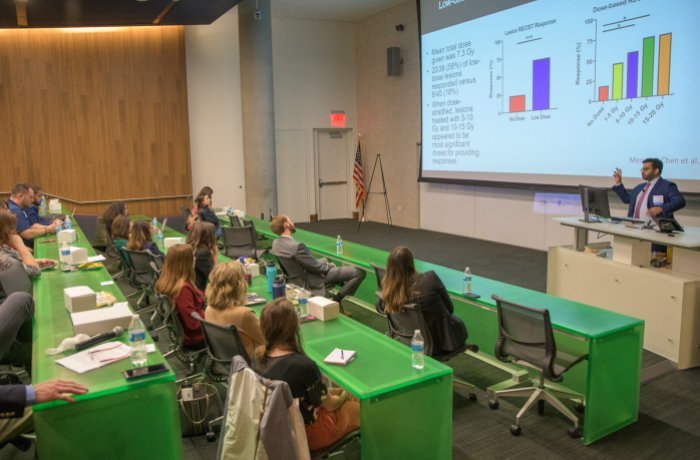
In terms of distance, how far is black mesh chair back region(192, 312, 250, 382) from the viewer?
3.25 metres

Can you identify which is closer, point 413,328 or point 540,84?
point 413,328

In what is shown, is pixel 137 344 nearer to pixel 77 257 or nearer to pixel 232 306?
pixel 232 306

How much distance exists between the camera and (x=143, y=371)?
114 inches

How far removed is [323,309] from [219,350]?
28.7 inches

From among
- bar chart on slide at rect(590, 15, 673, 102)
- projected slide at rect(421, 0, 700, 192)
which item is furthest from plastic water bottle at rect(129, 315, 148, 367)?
bar chart on slide at rect(590, 15, 673, 102)

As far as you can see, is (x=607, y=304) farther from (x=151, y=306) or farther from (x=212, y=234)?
(x=151, y=306)

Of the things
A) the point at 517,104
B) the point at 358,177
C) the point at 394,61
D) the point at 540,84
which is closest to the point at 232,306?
the point at 540,84

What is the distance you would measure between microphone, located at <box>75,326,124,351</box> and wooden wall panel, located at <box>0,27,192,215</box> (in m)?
9.12

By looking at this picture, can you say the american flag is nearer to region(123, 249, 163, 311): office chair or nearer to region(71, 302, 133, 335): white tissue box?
region(123, 249, 163, 311): office chair

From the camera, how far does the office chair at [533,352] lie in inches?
137

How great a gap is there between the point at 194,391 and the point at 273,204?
847 cm

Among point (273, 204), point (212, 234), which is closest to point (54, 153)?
point (273, 204)

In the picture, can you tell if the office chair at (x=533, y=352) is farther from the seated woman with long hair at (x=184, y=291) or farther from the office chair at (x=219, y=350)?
the seated woman with long hair at (x=184, y=291)

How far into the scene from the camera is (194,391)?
376 cm
